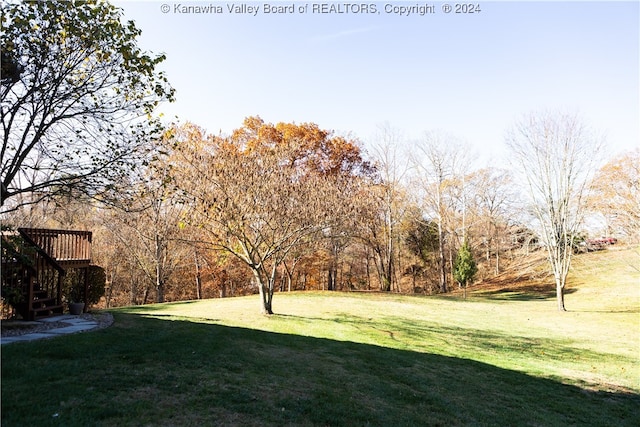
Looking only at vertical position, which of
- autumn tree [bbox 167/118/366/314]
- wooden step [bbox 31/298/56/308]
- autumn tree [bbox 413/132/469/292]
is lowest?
wooden step [bbox 31/298/56/308]

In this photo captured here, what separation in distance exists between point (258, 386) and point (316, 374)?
4.29 feet

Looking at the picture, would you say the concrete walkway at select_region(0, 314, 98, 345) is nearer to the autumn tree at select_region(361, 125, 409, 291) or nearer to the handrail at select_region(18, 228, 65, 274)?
the handrail at select_region(18, 228, 65, 274)

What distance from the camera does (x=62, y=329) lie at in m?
6.82

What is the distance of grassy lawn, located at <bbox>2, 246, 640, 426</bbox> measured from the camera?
382cm

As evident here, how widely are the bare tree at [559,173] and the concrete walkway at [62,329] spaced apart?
1865 cm

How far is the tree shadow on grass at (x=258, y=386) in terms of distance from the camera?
368 cm

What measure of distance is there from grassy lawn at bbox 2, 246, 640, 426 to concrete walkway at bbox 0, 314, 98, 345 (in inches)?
17.2

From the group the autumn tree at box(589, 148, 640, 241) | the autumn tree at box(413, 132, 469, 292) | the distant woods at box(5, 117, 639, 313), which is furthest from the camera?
the autumn tree at box(413, 132, 469, 292)

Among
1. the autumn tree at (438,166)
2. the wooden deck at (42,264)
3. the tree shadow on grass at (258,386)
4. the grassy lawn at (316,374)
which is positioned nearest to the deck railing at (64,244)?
the wooden deck at (42,264)

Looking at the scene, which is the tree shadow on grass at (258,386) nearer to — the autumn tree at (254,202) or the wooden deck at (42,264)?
the wooden deck at (42,264)

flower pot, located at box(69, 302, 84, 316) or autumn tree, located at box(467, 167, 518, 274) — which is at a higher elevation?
autumn tree, located at box(467, 167, 518, 274)

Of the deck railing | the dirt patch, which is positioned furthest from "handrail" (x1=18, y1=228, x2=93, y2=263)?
the dirt patch

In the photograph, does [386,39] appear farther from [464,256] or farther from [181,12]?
[464,256]

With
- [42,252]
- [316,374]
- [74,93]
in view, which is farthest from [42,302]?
[316,374]
